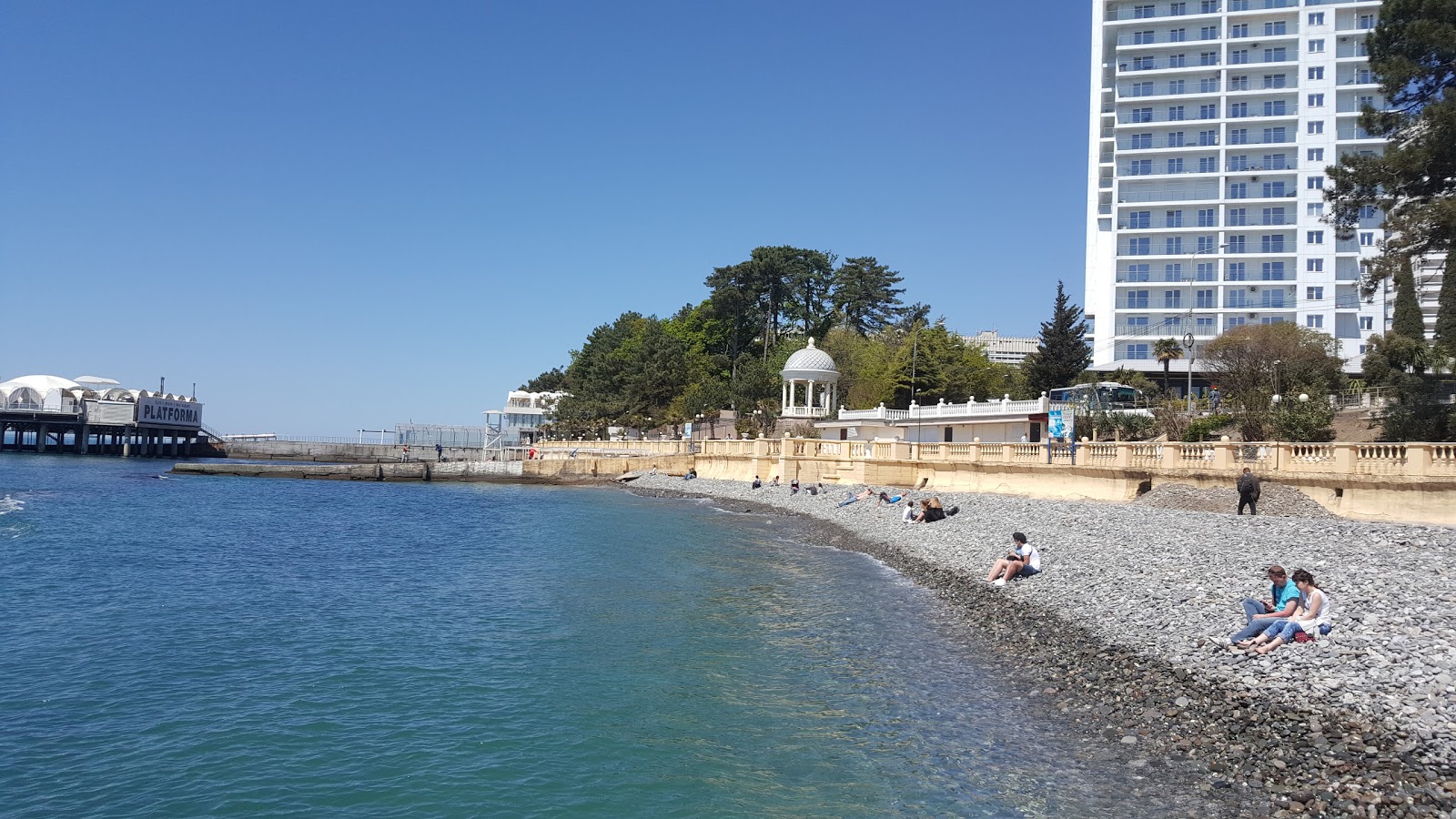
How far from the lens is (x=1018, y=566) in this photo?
63.4ft

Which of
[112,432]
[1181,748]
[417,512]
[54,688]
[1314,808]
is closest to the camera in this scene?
[1314,808]

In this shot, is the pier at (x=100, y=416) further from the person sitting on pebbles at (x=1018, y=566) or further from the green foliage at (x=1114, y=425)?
the person sitting on pebbles at (x=1018, y=566)

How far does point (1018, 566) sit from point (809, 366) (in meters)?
46.7

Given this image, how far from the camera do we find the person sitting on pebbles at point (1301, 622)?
11.4 metres

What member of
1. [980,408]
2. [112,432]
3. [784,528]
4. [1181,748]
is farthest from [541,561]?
[112,432]

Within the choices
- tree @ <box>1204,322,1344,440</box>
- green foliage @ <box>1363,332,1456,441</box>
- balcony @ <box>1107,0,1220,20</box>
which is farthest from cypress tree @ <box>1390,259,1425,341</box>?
balcony @ <box>1107,0,1220,20</box>

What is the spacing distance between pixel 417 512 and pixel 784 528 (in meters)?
18.5

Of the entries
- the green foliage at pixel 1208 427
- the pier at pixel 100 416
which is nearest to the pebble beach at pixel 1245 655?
the green foliage at pixel 1208 427

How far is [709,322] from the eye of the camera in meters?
95.2

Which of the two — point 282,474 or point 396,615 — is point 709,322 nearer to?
point 282,474

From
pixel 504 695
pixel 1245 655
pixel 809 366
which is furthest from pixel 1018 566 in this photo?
pixel 809 366

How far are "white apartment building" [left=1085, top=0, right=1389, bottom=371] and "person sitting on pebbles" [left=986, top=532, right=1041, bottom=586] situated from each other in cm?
5113

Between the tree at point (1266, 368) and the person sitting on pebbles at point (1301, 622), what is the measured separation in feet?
75.4

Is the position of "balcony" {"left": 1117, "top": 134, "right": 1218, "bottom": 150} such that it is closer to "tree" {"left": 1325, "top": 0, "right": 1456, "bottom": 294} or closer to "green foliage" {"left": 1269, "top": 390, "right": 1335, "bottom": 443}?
"green foliage" {"left": 1269, "top": 390, "right": 1335, "bottom": 443}
